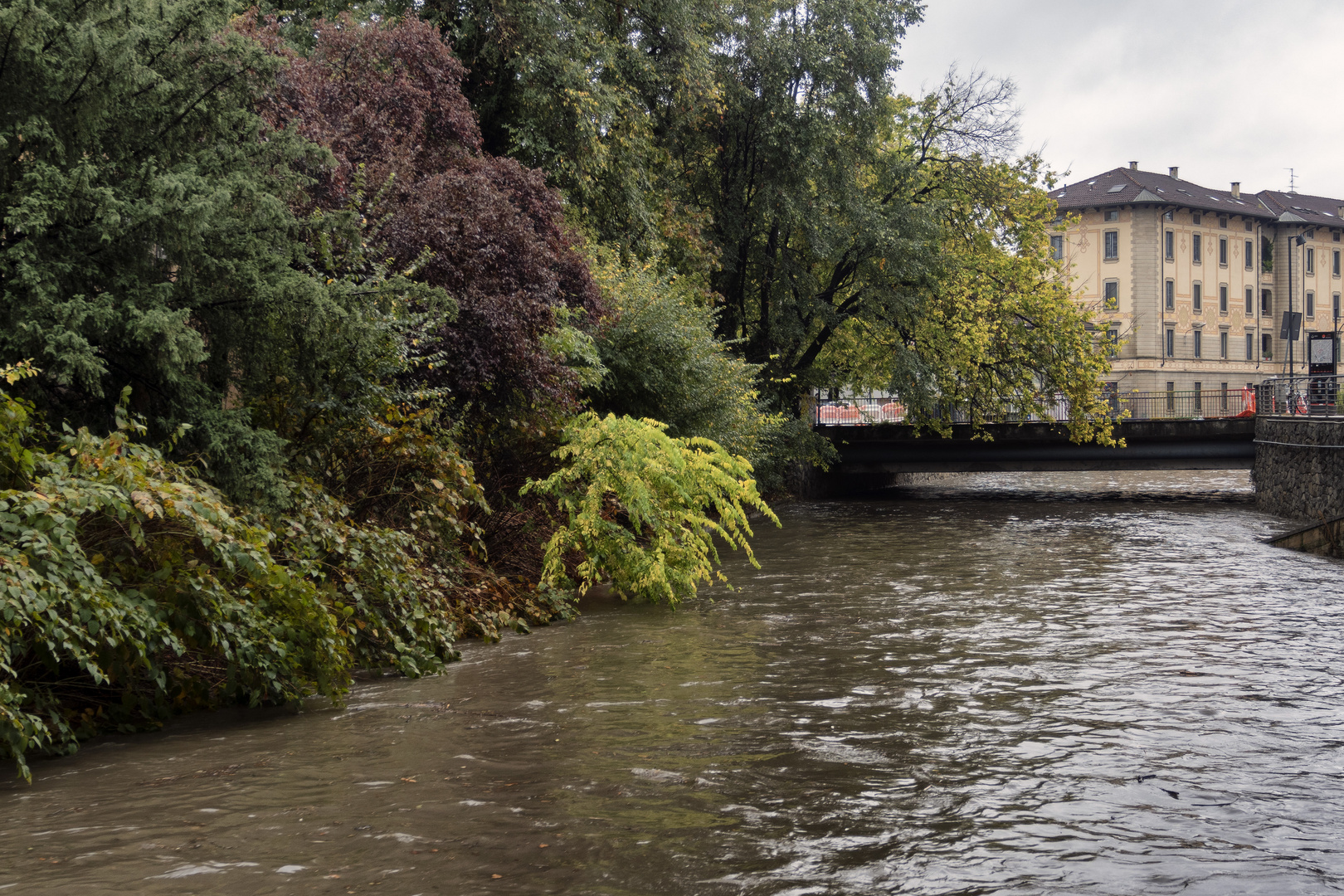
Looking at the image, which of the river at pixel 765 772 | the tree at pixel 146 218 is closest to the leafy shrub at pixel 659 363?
the river at pixel 765 772

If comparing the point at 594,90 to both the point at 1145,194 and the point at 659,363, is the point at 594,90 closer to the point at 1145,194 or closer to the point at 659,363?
the point at 659,363

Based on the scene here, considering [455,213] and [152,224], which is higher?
[455,213]

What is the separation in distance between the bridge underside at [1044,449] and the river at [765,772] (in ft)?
74.0

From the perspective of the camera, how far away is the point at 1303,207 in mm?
89375

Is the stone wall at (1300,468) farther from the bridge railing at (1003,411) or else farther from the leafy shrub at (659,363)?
the leafy shrub at (659,363)

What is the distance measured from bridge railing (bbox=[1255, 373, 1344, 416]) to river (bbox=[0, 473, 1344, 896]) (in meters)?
17.7

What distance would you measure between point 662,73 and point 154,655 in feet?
65.6

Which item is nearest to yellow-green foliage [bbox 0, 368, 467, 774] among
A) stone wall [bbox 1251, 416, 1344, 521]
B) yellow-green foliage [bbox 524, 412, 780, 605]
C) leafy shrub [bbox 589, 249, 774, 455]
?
yellow-green foliage [bbox 524, 412, 780, 605]

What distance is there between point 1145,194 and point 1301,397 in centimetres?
4563

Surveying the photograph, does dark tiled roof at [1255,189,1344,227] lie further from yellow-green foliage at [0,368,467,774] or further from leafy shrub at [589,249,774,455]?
yellow-green foliage at [0,368,467,774]

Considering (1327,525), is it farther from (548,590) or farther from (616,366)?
(548,590)

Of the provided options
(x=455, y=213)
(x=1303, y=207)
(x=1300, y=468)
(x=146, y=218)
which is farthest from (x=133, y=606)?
(x=1303, y=207)

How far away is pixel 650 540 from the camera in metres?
15.1

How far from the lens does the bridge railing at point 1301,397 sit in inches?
1144
